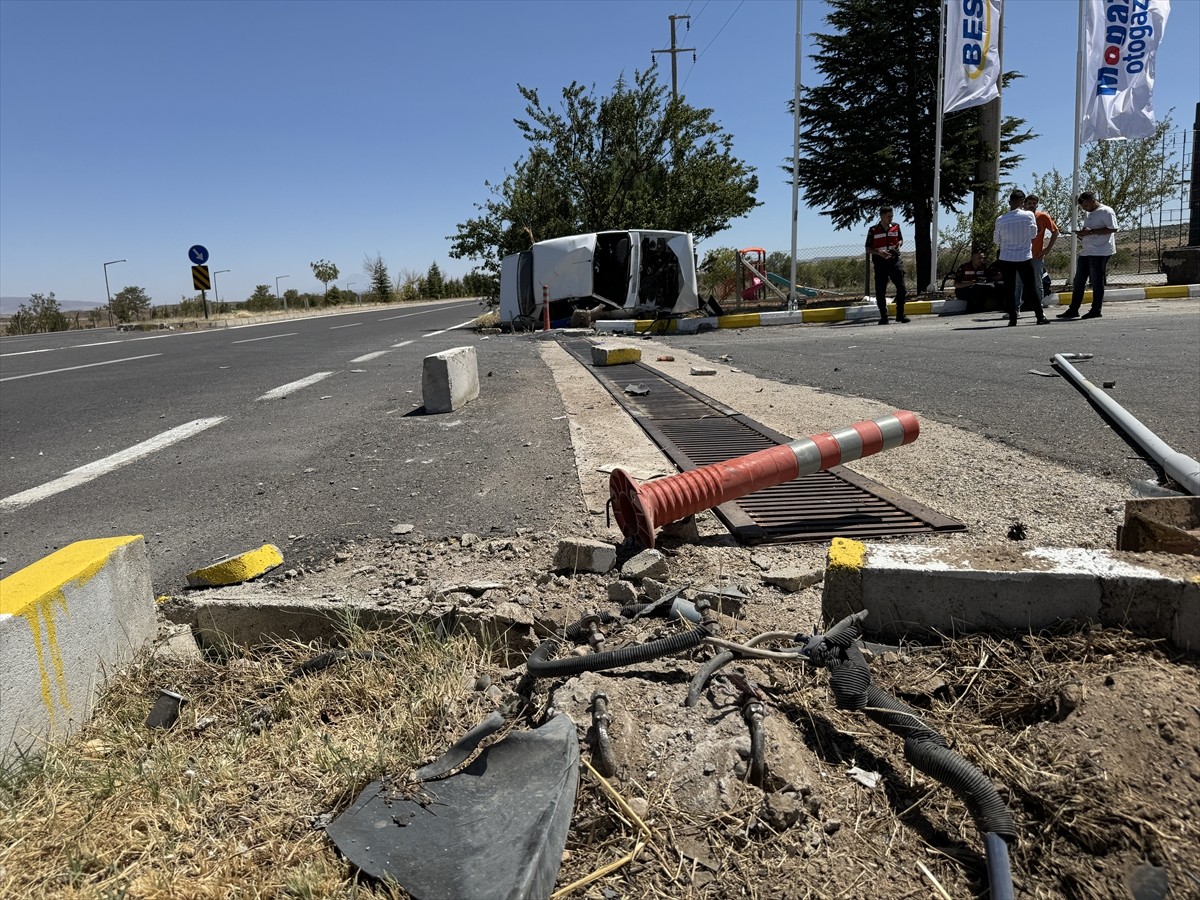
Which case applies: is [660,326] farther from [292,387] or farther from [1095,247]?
[292,387]

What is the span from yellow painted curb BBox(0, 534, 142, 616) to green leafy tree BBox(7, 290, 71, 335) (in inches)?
1423

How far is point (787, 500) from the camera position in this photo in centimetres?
399

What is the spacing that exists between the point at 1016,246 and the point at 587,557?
11340 mm

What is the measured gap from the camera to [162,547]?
12.3ft

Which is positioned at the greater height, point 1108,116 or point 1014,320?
point 1108,116

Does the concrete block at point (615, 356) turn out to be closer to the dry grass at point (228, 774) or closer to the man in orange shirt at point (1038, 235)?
the man in orange shirt at point (1038, 235)

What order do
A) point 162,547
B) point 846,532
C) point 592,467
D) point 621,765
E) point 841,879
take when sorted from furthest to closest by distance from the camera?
1. point 592,467
2. point 162,547
3. point 846,532
4. point 621,765
5. point 841,879

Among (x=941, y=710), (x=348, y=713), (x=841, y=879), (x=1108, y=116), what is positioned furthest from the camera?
(x=1108, y=116)

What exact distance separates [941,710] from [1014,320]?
11.9m

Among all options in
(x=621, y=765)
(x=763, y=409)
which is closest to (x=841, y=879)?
(x=621, y=765)

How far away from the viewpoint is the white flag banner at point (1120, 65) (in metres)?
15.7

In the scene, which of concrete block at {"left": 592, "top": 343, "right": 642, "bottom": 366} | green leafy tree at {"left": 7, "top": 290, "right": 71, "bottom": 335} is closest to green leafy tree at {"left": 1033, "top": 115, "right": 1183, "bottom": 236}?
concrete block at {"left": 592, "top": 343, "right": 642, "bottom": 366}

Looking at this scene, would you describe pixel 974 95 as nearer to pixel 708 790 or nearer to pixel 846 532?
pixel 846 532

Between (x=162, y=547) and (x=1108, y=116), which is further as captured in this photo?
(x=1108, y=116)
